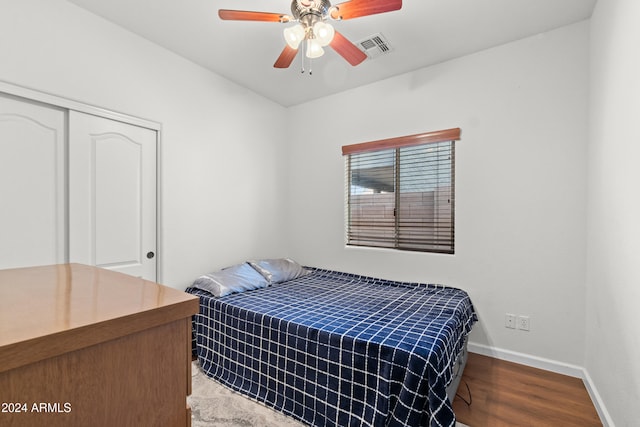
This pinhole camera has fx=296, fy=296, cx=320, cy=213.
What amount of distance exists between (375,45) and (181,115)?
6.20 feet

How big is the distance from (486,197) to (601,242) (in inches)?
34.5

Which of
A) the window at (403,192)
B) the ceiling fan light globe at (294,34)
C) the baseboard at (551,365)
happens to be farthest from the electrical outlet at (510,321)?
the ceiling fan light globe at (294,34)

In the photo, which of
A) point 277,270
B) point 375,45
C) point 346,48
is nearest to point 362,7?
point 346,48

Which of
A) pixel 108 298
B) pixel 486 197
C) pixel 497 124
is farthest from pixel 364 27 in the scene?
pixel 108 298

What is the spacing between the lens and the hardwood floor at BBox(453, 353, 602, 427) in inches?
72.3

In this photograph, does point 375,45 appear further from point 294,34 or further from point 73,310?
point 73,310

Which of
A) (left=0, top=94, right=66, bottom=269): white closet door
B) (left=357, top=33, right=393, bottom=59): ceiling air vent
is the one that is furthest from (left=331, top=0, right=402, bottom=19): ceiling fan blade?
(left=0, top=94, right=66, bottom=269): white closet door

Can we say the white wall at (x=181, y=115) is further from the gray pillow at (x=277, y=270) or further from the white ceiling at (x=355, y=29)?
the gray pillow at (x=277, y=270)

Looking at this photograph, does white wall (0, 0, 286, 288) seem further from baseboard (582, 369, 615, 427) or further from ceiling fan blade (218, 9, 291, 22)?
baseboard (582, 369, 615, 427)

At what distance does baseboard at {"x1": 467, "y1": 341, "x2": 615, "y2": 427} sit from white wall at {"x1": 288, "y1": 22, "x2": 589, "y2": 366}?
43mm

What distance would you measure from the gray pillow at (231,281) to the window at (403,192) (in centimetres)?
121

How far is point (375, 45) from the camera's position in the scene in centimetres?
257

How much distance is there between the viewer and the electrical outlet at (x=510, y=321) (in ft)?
8.32

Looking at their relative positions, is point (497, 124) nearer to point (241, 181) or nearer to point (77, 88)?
point (241, 181)
